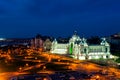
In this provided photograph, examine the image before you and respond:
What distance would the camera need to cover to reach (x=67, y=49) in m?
94.4

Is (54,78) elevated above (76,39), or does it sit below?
below

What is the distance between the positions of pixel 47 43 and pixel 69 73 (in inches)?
2475

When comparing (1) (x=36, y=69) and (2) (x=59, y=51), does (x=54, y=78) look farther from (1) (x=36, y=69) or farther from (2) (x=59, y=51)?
(2) (x=59, y=51)

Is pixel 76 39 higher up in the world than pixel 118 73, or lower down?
higher up

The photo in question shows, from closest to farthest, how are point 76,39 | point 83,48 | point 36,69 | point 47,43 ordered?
point 36,69 → point 83,48 → point 76,39 → point 47,43

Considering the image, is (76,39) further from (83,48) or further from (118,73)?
(118,73)

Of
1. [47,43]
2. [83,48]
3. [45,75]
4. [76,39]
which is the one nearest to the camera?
[45,75]

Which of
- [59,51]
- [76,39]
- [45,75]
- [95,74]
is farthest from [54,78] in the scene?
[59,51]

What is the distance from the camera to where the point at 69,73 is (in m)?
51.9

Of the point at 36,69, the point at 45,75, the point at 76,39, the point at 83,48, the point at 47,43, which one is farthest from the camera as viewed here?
the point at 47,43

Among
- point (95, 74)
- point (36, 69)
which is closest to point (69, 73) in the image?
point (95, 74)

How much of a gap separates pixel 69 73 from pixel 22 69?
8.55 m

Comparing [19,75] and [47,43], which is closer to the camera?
[19,75]

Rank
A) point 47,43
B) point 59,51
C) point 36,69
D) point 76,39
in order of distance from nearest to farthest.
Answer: point 36,69 < point 76,39 < point 59,51 < point 47,43
